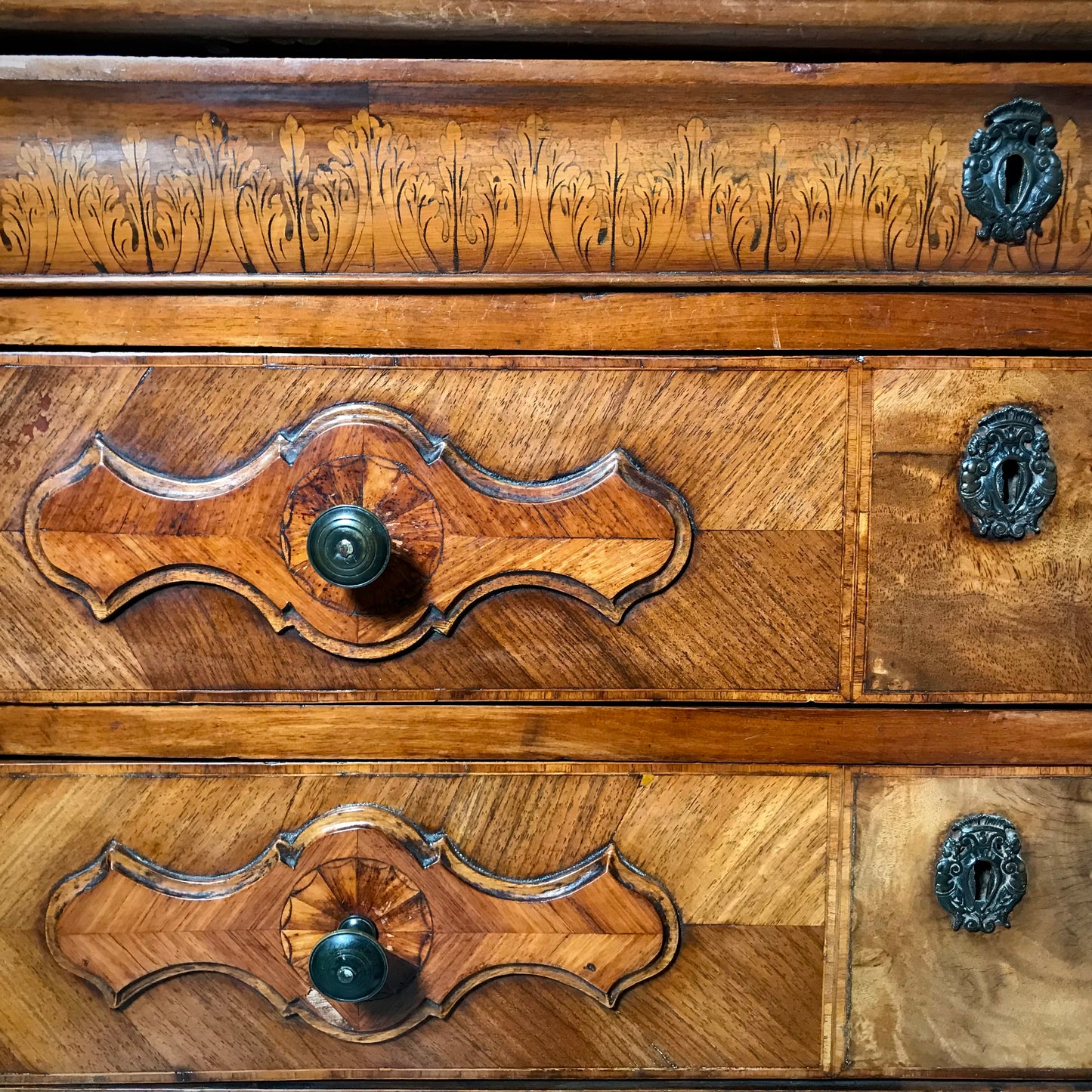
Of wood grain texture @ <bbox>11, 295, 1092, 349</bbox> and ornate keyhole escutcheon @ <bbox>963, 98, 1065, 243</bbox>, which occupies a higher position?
ornate keyhole escutcheon @ <bbox>963, 98, 1065, 243</bbox>

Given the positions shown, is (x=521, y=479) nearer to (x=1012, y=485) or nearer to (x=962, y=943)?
(x=1012, y=485)

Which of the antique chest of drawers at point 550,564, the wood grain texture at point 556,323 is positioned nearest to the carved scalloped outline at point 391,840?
the antique chest of drawers at point 550,564

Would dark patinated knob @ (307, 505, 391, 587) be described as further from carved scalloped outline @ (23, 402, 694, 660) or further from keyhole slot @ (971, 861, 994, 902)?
keyhole slot @ (971, 861, 994, 902)

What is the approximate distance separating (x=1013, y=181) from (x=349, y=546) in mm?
429

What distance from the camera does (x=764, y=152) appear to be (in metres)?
0.54

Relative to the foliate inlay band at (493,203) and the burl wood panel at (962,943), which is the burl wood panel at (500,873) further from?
the foliate inlay band at (493,203)

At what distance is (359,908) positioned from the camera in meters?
0.57

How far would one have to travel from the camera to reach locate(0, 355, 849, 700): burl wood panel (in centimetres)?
55

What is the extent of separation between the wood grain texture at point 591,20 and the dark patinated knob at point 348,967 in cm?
49

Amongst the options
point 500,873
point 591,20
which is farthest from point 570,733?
point 591,20

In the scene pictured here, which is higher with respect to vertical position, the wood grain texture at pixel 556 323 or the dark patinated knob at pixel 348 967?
the wood grain texture at pixel 556 323

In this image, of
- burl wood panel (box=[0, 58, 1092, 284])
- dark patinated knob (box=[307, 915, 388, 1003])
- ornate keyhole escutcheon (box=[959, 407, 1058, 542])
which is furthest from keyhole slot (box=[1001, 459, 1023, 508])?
dark patinated knob (box=[307, 915, 388, 1003])

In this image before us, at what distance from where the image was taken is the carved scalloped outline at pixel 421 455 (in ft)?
1.81

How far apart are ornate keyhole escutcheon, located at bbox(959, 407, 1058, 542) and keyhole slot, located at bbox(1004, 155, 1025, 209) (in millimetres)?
118
